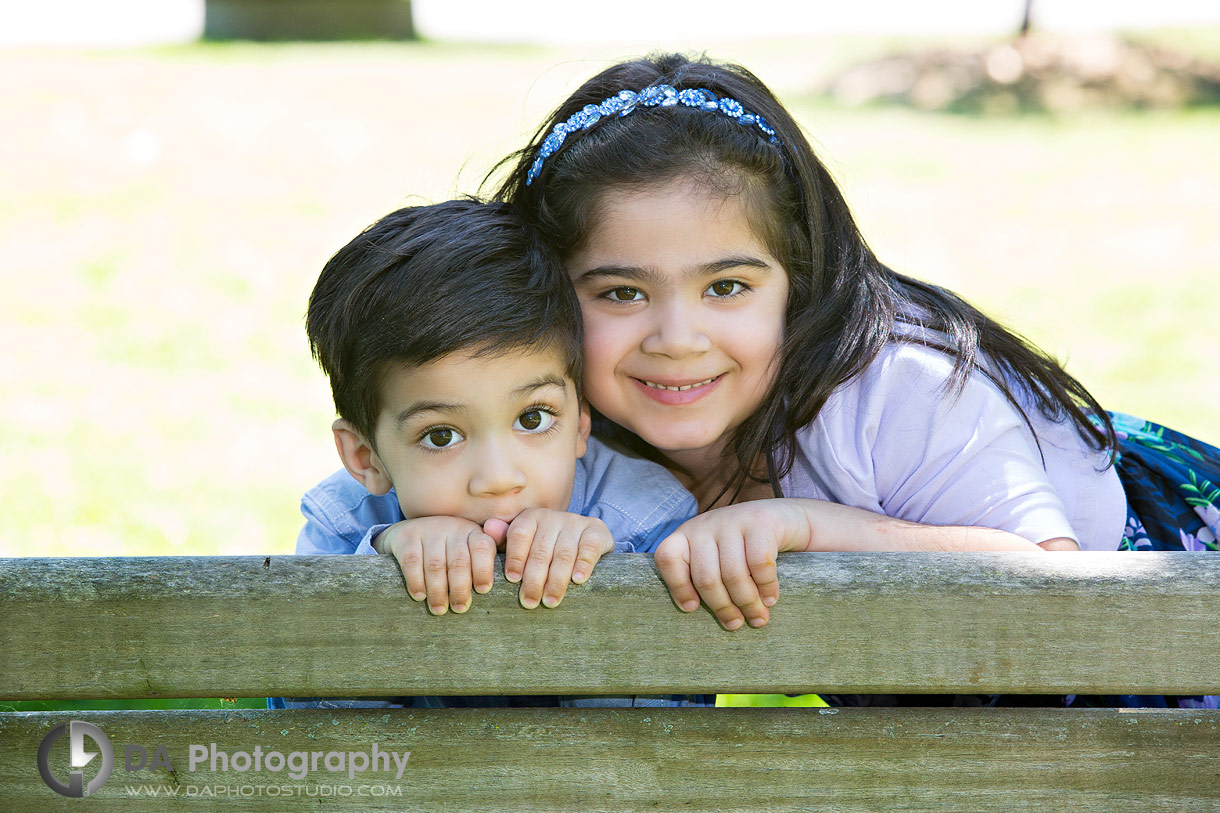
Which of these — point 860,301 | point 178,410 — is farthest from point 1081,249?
point 860,301

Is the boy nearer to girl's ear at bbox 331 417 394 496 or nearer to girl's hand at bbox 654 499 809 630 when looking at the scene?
girl's ear at bbox 331 417 394 496

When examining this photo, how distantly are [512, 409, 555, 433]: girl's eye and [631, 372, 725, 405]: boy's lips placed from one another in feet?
0.68

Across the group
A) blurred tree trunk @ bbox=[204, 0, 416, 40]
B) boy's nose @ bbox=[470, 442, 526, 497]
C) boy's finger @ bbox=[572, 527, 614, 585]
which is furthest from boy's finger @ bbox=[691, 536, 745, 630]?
blurred tree trunk @ bbox=[204, 0, 416, 40]

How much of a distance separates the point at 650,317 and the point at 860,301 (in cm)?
40

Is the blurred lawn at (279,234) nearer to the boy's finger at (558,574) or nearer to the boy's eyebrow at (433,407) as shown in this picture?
the boy's eyebrow at (433,407)

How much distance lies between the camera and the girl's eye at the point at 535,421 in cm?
187

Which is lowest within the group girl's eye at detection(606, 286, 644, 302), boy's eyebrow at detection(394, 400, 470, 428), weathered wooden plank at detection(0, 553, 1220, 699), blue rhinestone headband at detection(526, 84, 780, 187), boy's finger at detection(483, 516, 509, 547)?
weathered wooden plank at detection(0, 553, 1220, 699)

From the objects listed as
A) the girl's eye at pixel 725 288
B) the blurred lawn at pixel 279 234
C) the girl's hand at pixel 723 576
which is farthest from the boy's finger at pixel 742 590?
the blurred lawn at pixel 279 234

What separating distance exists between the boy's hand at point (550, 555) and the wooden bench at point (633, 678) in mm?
21

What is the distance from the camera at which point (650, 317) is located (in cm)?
198

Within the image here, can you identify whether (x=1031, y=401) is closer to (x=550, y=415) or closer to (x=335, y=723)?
(x=550, y=415)

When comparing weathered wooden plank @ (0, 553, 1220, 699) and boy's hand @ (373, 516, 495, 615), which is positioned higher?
boy's hand @ (373, 516, 495, 615)

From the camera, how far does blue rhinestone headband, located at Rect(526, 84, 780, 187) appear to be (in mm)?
2105

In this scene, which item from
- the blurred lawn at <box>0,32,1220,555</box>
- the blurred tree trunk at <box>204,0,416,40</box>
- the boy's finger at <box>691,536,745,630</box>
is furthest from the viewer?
the blurred tree trunk at <box>204,0,416,40</box>
